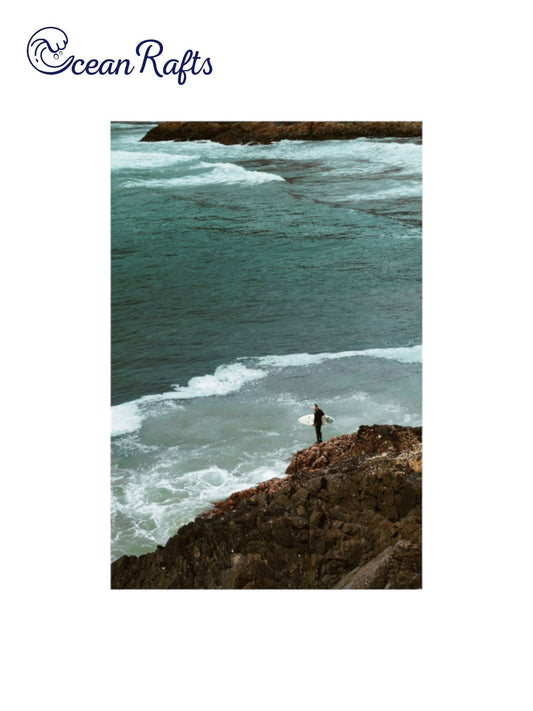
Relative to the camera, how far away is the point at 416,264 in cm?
1039

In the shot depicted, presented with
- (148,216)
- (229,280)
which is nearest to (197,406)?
(229,280)

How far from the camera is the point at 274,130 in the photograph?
10289 mm

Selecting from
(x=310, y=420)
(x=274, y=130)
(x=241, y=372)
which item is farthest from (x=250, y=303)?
(x=274, y=130)

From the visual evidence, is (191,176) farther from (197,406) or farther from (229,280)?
(197,406)

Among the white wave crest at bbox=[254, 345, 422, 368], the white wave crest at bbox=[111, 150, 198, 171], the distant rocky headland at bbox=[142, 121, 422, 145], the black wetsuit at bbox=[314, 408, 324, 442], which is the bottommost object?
the black wetsuit at bbox=[314, 408, 324, 442]

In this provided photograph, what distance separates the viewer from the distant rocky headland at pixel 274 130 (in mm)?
10062

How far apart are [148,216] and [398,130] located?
2.85 metres

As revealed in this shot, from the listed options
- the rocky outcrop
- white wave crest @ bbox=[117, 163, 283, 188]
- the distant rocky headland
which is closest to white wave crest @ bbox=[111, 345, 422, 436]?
the rocky outcrop

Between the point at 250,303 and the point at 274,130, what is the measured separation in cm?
187

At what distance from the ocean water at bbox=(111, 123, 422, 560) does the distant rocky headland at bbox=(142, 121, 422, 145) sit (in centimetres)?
15

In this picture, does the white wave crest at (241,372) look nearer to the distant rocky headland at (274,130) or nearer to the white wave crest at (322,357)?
the white wave crest at (322,357)

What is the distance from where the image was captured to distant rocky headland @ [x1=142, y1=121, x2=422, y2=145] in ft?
33.0

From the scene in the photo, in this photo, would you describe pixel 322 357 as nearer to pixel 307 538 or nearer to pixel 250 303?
pixel 250 303

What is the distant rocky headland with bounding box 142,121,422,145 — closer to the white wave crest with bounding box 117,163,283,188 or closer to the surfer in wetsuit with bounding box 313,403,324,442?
the white wave crest with bounding box 117,163,283,188
